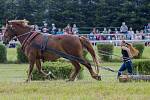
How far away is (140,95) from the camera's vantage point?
12.7 meters

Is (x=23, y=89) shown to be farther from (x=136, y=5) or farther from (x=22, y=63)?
(x=136, y=5)

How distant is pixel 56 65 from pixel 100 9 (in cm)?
3554

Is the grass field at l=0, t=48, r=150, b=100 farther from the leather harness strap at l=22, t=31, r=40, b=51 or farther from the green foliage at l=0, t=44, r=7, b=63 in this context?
the green foliage at l=0, t=44, r=7, b=63

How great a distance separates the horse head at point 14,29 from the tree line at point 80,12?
120 feet

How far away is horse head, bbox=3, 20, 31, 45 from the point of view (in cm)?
1725

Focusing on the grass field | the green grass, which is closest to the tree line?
the green grass

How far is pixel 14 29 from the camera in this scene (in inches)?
681

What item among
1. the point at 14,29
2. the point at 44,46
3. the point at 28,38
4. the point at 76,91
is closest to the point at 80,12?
the point at 14,29

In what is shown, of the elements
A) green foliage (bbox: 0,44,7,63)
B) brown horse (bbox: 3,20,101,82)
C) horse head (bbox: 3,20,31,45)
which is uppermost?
horse head (bbox: 3,20,31,45)

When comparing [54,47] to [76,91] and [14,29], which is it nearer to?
[14,29]

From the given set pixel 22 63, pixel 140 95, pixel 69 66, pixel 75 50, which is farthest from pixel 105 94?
pixel 22 63

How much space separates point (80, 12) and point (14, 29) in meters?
38.6

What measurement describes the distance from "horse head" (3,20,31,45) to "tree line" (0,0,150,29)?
36480 millimetres

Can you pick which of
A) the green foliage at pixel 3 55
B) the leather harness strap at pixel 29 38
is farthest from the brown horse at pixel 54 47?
the green foliage at pixel 3 55
